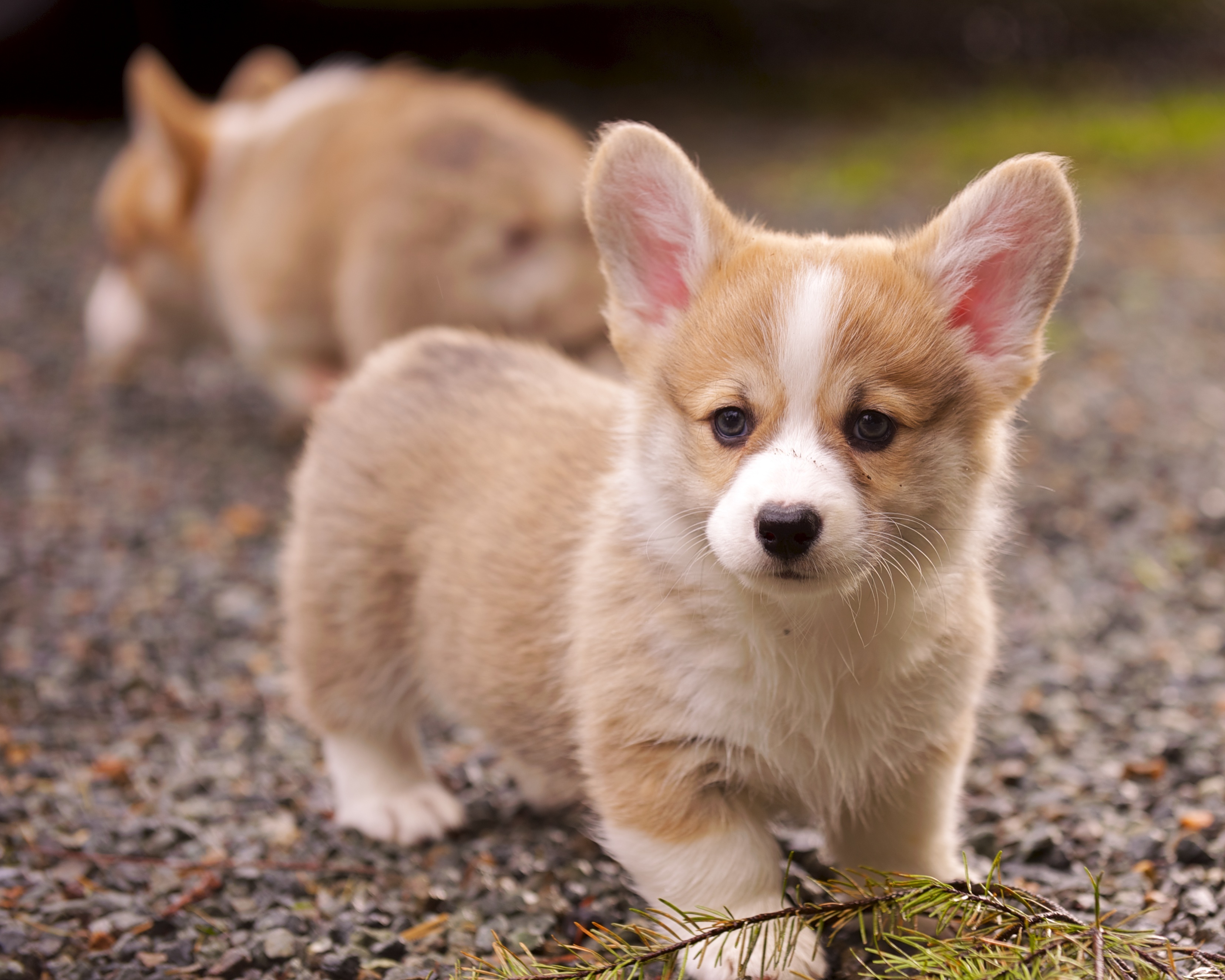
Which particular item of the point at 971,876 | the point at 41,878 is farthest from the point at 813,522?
the point at 41,878

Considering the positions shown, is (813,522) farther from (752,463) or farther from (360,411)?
(360,411)

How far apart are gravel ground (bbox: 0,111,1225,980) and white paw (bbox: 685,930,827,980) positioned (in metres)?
0.41

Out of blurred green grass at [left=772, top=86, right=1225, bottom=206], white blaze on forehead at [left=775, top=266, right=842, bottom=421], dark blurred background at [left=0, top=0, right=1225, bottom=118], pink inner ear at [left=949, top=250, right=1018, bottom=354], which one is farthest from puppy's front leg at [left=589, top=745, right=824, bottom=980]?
dark blurred background at [left=0, top=0, right=1225, bottom=118]

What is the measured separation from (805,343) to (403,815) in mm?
1653

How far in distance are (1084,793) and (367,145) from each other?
4.48 m

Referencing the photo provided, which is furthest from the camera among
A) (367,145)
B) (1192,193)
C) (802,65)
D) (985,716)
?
(802,65)

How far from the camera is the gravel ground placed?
2.77 m

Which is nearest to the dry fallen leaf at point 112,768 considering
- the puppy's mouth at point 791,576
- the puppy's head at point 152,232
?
the puppy's mouth at point 791,576

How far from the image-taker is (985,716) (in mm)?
3670

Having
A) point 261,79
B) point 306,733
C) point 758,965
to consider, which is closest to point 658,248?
point 758,965

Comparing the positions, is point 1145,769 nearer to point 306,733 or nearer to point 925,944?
point 925,944

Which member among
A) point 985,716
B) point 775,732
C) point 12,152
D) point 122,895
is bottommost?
point 12,152

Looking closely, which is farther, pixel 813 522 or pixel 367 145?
pixel 367 145

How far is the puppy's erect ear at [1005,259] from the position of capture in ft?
8.09
